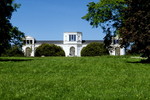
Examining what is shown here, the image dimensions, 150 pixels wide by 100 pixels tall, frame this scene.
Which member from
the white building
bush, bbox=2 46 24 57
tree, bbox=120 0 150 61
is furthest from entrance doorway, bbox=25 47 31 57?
tree, bbox=120 0 150 61

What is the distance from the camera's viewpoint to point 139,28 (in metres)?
30.3

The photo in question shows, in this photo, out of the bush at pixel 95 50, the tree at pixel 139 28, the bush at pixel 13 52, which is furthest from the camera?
the bush at pixel 95 50

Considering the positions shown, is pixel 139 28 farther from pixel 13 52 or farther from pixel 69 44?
pixel 69 44

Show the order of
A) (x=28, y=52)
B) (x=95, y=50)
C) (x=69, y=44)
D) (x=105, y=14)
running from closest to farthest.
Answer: (x=105, y=14), (x=95, y=50), (x=28, y=52), (x=69, y=44)

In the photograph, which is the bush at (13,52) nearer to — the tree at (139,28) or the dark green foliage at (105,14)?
the dark green foliage at (105,14)

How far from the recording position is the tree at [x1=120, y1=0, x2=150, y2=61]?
29248 mm

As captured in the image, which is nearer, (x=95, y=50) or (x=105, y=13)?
(x=105, y=13)

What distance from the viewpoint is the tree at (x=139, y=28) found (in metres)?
29.2

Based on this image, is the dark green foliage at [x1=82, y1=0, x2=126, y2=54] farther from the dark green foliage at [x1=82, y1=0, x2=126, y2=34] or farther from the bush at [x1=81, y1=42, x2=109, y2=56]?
the bush at [x1=81, y1=42, x2=109, y2=56]

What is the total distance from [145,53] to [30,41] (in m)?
98.4

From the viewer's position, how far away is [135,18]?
30.6 metres

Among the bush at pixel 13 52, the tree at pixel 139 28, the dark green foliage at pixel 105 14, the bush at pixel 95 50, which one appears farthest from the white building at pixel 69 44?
the tree at pixel 139 28

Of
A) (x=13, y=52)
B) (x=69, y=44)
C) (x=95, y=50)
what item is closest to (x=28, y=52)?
(x=69, y=44)

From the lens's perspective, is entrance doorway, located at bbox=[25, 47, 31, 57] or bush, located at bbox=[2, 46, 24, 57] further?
entrance doorway, located at bbox=[25, 47, 31, 57]
